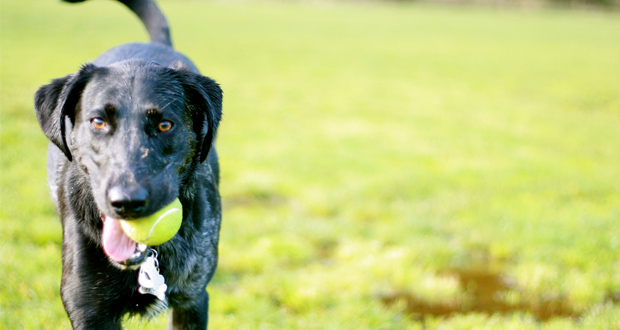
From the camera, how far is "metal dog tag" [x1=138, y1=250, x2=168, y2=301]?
270cm

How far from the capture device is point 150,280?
270 centimetres

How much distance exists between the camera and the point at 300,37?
25.6 m

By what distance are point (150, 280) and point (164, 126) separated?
2.65 feet

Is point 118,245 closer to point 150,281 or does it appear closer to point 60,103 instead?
point 150,281

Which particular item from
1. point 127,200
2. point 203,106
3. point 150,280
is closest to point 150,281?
point 150,280

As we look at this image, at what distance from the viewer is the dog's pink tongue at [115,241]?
8.33 feet

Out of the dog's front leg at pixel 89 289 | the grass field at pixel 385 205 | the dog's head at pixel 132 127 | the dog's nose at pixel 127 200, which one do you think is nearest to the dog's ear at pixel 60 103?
the dog's head at pixel 132 127

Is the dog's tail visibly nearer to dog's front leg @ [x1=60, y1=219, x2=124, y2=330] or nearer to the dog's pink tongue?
dog's front leg @ [x1=60, y1=219, x2=124, y2=330]

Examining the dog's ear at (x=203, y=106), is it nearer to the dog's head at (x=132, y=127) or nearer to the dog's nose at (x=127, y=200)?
the dog's head at (x=132, y=127)

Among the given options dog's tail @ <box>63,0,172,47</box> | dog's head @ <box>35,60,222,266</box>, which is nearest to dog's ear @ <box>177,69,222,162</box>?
dog's head @ <box>35,60,222,266</box>

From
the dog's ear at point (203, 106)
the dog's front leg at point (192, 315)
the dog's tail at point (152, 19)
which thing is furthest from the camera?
the dog's tail at point (152, 19)

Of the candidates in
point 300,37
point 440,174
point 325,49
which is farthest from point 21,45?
point 440,174

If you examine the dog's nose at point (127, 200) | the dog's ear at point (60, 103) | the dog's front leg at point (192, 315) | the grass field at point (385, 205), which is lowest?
the grass field at point (385, 205)

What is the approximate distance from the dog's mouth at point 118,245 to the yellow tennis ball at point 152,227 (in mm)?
90
